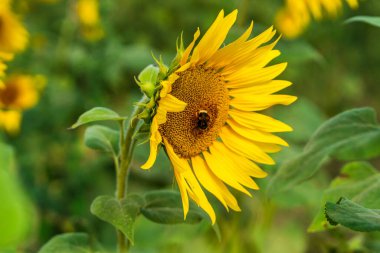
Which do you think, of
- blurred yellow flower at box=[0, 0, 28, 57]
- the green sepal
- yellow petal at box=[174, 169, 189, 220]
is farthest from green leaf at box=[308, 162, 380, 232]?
blurred yellow flower at box=[0, 0, 28, 57]

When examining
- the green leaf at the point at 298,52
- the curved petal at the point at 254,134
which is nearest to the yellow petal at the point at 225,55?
the curved petal at the point at 254,134

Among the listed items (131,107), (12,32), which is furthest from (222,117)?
(131,107)

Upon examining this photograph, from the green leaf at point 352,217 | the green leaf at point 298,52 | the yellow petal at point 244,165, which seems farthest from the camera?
the green leaf at point 298,52

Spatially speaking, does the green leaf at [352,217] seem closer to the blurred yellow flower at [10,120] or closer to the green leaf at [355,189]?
the green leaf at [355,189]

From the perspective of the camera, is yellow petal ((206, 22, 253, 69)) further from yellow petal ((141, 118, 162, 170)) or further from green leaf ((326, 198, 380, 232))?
green leaf ((326, 198, 380, 232))

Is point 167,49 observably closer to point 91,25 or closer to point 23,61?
point 91,25

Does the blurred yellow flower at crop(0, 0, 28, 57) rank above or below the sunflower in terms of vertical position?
above
